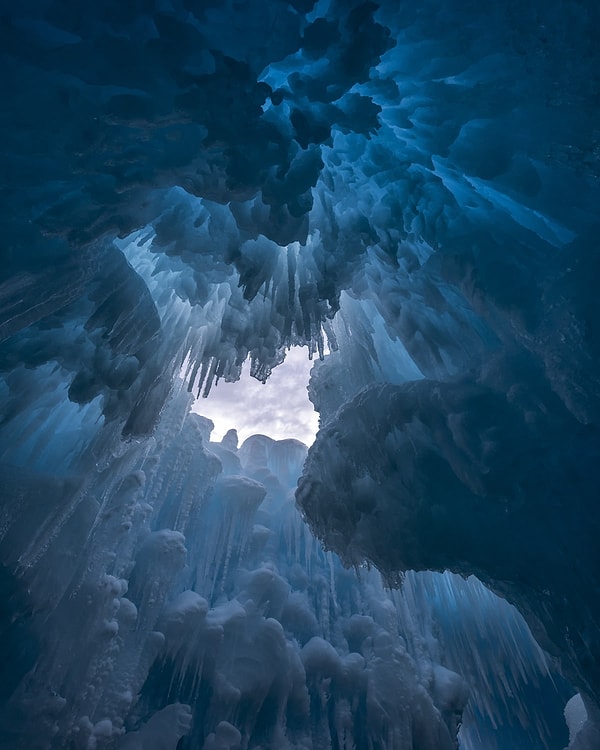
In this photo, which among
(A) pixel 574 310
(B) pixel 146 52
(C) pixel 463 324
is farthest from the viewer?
(C) pixel 463 324

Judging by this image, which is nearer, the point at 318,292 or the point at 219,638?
the point at 318,292

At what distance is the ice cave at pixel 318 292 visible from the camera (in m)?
3.18

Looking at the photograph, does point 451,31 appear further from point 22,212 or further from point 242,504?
point 242,504

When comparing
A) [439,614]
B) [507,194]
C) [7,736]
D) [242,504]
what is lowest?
[439,614]

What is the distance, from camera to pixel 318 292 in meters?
4.58

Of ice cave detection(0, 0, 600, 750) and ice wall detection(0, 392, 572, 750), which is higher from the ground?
ice cave detection(0, 0, 600, 750)

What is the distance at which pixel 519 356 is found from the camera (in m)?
4.05

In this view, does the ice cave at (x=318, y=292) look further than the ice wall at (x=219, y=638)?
No

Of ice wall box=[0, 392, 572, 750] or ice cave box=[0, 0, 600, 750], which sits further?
ice wall box=[0, 392, 572, 750]

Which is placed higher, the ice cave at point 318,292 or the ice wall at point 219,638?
the ice cave at point 318,292

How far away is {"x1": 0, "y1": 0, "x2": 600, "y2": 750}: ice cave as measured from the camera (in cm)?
318

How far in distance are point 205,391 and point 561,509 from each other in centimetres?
464

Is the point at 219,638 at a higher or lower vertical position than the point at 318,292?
lower

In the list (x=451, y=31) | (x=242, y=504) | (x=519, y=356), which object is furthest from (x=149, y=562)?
(x=451, y=31)
